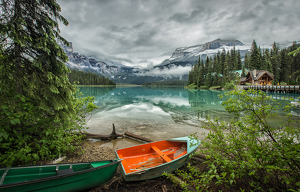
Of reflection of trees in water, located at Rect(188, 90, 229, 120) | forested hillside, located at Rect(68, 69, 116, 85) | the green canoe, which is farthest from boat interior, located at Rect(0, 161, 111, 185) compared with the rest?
forested hillside, located at Rect(68, 69, 116, 85)

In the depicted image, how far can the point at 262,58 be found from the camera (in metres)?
61.1

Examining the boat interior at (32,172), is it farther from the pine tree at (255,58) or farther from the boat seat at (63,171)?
the pine tree at (255,58)

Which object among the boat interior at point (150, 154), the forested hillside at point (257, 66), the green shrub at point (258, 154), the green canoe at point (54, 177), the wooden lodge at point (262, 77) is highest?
the forested hillside at point (257, 66)

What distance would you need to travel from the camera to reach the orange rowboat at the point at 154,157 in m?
4.73

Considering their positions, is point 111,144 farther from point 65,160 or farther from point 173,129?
point 173,129

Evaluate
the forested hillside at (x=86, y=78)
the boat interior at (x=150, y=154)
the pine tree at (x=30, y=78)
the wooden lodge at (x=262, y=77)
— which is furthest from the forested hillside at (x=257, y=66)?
the forested hillside at (x=86, y=78)

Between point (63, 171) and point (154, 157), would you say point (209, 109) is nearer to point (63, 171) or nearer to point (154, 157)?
point (154, 157)

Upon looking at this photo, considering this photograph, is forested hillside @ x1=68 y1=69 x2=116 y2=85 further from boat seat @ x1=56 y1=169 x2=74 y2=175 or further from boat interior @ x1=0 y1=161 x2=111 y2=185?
boat seat @ x1=56 y1=169 x2=74 y2=175

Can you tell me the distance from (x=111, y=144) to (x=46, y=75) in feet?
19.4

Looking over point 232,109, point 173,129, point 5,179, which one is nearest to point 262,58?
point 173,129

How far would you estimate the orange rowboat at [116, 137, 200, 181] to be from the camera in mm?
4730

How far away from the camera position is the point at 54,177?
11.1 feet

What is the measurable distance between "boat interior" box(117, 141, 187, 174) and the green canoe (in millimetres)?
1323

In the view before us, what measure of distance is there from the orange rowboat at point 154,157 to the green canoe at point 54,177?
928 millimetres
